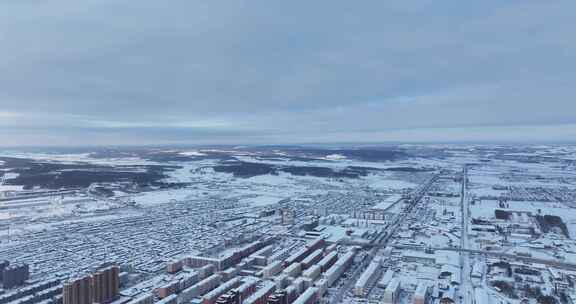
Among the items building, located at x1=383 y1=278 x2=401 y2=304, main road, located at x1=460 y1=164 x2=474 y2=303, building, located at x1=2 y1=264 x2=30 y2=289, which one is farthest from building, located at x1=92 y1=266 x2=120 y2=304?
main road, located at x1=460 y1=164 x2=474 y2=303

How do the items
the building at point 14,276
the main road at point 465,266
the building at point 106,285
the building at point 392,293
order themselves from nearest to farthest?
the building at point 106,285 < the building at point 392,293 < the main road at point 465,266 < the building at point 14,276

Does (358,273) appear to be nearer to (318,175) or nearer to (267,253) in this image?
(267,253)

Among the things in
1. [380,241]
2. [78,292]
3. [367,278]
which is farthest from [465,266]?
[78,292]

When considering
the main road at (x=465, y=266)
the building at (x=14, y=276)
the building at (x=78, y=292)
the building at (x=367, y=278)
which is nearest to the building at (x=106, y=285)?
the building at (x=78, y=292)

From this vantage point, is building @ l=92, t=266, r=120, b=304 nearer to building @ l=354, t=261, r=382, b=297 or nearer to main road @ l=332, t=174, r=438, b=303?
main road @ l=332, t=174, r=438, b=303

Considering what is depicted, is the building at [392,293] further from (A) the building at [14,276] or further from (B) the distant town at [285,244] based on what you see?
(A) the building at [14,276]
